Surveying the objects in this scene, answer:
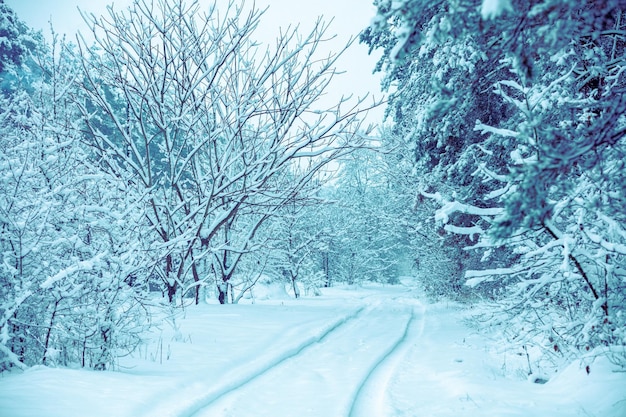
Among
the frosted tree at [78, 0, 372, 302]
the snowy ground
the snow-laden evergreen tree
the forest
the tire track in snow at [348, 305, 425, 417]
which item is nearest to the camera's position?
the snow-laden evergreen tree

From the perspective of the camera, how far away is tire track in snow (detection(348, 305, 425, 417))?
4.02 m

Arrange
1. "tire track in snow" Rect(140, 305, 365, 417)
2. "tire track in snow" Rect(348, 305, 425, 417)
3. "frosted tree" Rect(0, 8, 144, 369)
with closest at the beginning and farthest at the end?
1. "tire track in snow" Rect(140, 305, 365, 417)
2. "frosted tree" Rect(0, 8, 144, 369)
3. "tire track in snow" Rect(348, 305, 425, 417)

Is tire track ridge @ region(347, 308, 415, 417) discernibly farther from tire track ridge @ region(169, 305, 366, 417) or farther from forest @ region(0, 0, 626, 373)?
forest @ region(0, 0, 626, 373)

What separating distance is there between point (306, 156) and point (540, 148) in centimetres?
628

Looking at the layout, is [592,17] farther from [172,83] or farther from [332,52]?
[172,83]

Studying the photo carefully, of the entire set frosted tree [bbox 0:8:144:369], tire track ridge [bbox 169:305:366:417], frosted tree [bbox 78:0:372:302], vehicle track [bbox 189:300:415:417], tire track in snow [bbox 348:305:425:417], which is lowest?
tire track in snow [bbox 348:305:425:417]

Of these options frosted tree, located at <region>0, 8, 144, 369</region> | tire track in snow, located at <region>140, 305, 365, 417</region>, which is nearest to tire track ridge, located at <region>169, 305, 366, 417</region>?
tire track in snow, located at <region>140, 305, 365, 417</region>

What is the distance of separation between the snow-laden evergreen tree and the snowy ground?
615 mm

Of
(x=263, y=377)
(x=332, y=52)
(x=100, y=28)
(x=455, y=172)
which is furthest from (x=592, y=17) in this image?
(x=100, y=28)

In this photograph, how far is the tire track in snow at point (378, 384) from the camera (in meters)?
4.02

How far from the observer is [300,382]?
4.88 m

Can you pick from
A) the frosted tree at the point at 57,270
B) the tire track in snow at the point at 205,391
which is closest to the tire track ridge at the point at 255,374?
the tire track in snow at the point at 205,391

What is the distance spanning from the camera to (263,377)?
500cm

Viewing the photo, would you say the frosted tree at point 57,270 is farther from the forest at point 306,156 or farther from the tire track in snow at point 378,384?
the tire track in snow at point 378,384
